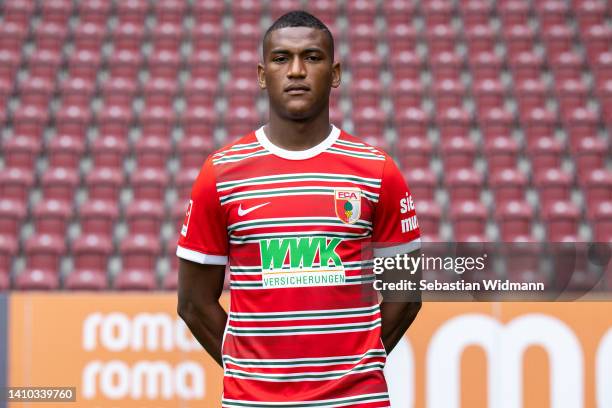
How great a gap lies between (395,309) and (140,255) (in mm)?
5232

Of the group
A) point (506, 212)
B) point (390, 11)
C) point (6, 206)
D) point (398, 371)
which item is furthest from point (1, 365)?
point (390, 11)

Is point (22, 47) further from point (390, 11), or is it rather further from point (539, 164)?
point (539, 164)

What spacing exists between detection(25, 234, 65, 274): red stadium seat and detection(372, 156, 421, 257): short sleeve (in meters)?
5.58

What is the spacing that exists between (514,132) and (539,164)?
61 centimetres

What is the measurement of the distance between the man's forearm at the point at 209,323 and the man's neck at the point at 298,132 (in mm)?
368

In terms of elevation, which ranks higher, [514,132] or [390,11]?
[390,11]

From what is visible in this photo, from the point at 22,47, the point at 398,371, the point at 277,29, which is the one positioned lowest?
the point at 398,371

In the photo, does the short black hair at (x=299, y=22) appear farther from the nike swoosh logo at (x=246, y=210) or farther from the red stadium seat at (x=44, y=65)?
the red stadium seat at (x=44, y=65)

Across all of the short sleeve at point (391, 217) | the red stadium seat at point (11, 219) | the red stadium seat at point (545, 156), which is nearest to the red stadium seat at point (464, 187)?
the red stadium seat at point (545, 156)

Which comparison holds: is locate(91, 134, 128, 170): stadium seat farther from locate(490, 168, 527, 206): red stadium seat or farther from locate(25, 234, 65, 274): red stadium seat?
locate(490, 168, 527, 206): red stadium seat

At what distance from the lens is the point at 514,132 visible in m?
8.09

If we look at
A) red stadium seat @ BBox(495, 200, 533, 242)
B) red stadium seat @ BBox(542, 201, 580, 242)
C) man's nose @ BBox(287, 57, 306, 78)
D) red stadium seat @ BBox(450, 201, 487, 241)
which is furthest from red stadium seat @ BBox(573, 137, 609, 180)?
man's nose @ BBox(287, 57, 306, 78)

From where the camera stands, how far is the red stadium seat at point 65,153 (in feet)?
25.1

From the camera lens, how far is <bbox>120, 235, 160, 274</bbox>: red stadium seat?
674 cm
